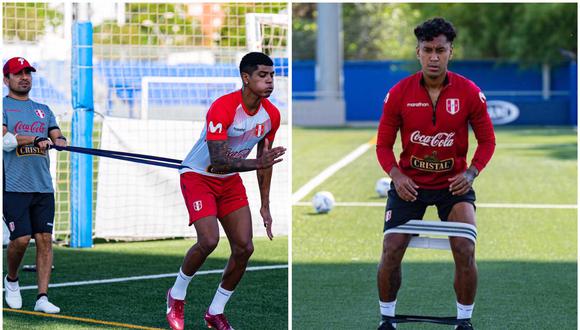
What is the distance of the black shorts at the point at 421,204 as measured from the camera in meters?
6.27

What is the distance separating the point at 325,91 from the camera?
4006 centimetres

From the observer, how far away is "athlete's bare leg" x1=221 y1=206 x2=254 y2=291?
6648 mm

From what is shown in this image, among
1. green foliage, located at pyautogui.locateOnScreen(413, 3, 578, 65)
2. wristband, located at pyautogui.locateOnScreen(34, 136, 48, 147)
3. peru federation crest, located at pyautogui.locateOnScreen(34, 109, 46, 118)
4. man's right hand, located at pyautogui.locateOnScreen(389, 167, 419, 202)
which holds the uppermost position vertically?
green foliage, located at pyautogui.locateOnScreen(413, 3, 578, 65)

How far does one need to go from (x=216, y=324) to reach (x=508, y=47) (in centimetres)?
3885

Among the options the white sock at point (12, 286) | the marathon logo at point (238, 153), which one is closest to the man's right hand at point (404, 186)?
the marathon logo at point (238, 153)

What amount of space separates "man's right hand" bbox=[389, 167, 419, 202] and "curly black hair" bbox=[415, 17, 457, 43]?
78 cm

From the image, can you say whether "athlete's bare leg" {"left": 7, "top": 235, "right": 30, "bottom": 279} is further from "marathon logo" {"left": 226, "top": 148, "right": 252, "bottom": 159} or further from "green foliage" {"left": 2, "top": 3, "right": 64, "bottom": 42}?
"green foliage" {"left": 2, "top": 3, "right": 64, "bottom": 42}

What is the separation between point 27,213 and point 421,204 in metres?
2.90

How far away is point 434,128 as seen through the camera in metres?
6.11

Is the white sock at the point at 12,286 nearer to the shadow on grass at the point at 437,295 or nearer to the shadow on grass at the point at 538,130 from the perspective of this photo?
the shadow on grass at the point at 437,295

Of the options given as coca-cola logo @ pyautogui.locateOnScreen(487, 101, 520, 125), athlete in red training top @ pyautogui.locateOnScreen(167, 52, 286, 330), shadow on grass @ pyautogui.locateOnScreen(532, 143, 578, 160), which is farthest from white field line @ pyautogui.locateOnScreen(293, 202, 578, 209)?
coca-cola logo @ pyautogui.locateOnScreen(487, 101, 520, 125)

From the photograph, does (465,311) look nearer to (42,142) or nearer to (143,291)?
(143,291)

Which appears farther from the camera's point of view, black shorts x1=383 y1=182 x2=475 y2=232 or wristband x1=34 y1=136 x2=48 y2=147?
wristband x1=34 y1=136 x2=48 y2=147

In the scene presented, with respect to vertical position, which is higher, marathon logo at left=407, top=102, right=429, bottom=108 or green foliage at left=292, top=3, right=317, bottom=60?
green foliage at left=292, top=3, right=317, bottom=60
